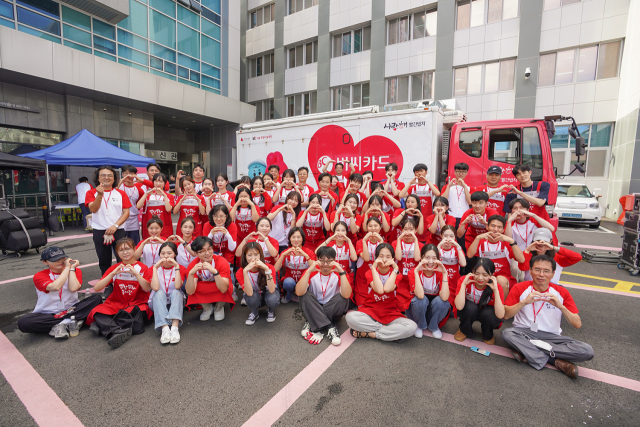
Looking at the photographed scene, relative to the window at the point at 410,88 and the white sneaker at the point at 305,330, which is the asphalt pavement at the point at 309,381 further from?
the window at the point at 410,88

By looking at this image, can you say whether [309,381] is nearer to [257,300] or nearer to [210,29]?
[257,300]

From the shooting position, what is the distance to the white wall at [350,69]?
56.3ft

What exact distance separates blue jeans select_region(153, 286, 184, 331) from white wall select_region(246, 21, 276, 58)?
68.6 ft

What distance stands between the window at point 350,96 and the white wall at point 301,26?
3880 mm

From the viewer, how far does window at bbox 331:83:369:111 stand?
57.5 ft

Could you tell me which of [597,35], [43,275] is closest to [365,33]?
[597,35]

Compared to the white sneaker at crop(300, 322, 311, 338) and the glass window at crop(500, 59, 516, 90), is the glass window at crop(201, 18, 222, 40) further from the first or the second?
the white sneaker at crop(300, 322, 311, 338)

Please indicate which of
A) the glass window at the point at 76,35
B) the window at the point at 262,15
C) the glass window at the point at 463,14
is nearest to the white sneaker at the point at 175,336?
the glass window at the point at 76,35

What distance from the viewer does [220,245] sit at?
15.1ft

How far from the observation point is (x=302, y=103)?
64.5 feet

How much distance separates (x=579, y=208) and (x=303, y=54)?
16645 mm

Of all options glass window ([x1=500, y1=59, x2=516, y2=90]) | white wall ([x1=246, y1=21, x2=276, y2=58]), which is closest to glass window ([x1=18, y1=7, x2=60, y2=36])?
white wall ([x1=246, y1=21, x2=276, y2=58])

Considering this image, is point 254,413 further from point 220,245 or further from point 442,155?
point 442,155

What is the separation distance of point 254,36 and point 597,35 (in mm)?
18836
